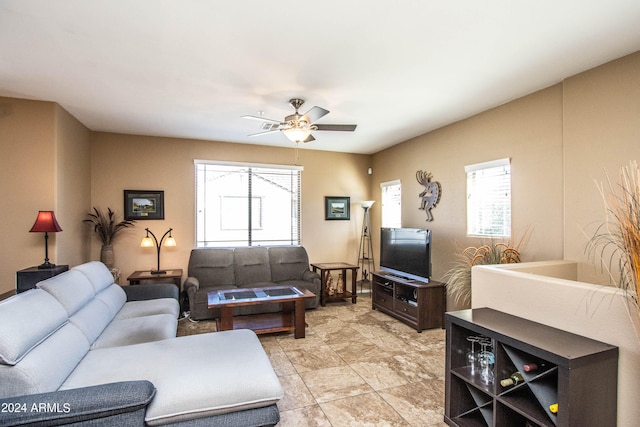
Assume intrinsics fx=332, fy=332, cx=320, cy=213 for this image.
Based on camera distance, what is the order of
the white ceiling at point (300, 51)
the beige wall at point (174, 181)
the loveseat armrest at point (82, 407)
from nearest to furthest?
the loveseat armrest at point (82, 407), the white ceiling at point (300, 51), the beige wall at point (174, 181)

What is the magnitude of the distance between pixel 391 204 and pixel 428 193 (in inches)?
42.9

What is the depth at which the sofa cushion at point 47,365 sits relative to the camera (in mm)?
1579

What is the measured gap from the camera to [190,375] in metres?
1.91

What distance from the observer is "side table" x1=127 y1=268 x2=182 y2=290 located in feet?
14.8

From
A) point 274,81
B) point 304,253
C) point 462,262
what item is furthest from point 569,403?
point 304,253

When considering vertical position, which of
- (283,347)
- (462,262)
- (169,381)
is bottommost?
(283,347)

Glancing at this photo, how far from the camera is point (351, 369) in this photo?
3.06 metres

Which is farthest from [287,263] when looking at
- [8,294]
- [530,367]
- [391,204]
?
[530,367]

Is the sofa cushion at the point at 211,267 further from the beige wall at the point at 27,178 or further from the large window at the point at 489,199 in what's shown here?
the large window at the point at 489,199

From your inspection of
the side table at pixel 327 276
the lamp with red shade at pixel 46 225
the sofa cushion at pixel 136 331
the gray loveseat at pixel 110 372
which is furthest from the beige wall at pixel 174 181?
the gray loveseat at pixel 110 372

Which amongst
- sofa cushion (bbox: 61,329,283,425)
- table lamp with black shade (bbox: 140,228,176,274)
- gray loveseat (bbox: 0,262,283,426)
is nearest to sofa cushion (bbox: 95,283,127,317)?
gray loveseat (bbox: 0,262,283,426)

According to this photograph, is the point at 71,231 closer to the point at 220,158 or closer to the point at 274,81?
the point at 220,158

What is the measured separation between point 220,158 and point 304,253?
2.09 meters

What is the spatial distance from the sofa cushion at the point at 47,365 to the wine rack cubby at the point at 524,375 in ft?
7.61
